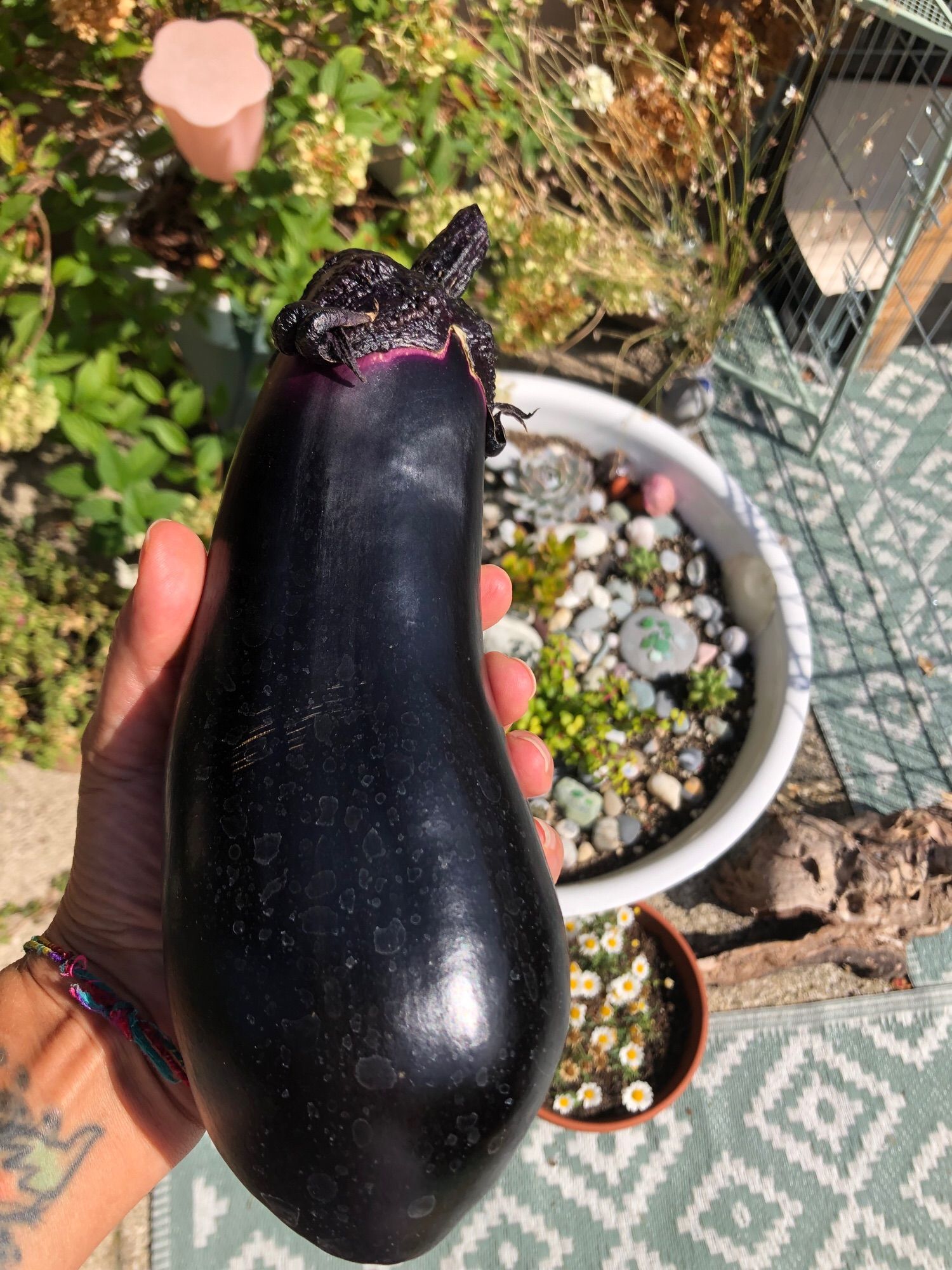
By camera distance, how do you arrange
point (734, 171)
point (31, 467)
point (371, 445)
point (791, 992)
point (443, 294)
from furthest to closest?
point (734, 171), point (31, 467), point (791, 992), point (443, 294), point (371, 445)

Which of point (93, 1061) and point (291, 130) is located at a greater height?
point (291, 130)

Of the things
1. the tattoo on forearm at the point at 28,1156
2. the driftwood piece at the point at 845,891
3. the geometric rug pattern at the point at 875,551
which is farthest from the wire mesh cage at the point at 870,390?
the tattoo on forearm at the point at 28,1156

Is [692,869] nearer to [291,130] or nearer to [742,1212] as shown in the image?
[742,1212]

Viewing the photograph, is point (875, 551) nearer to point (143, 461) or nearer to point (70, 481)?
point (143, 461)

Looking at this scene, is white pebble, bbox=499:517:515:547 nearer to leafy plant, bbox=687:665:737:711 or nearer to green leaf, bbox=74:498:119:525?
leafy plant, bbox=687:665:737:711

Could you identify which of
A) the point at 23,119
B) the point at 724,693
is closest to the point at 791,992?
the point at 724,693

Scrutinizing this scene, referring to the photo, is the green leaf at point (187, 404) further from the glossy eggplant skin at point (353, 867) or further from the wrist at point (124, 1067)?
the wrist at point (124, 1067)
